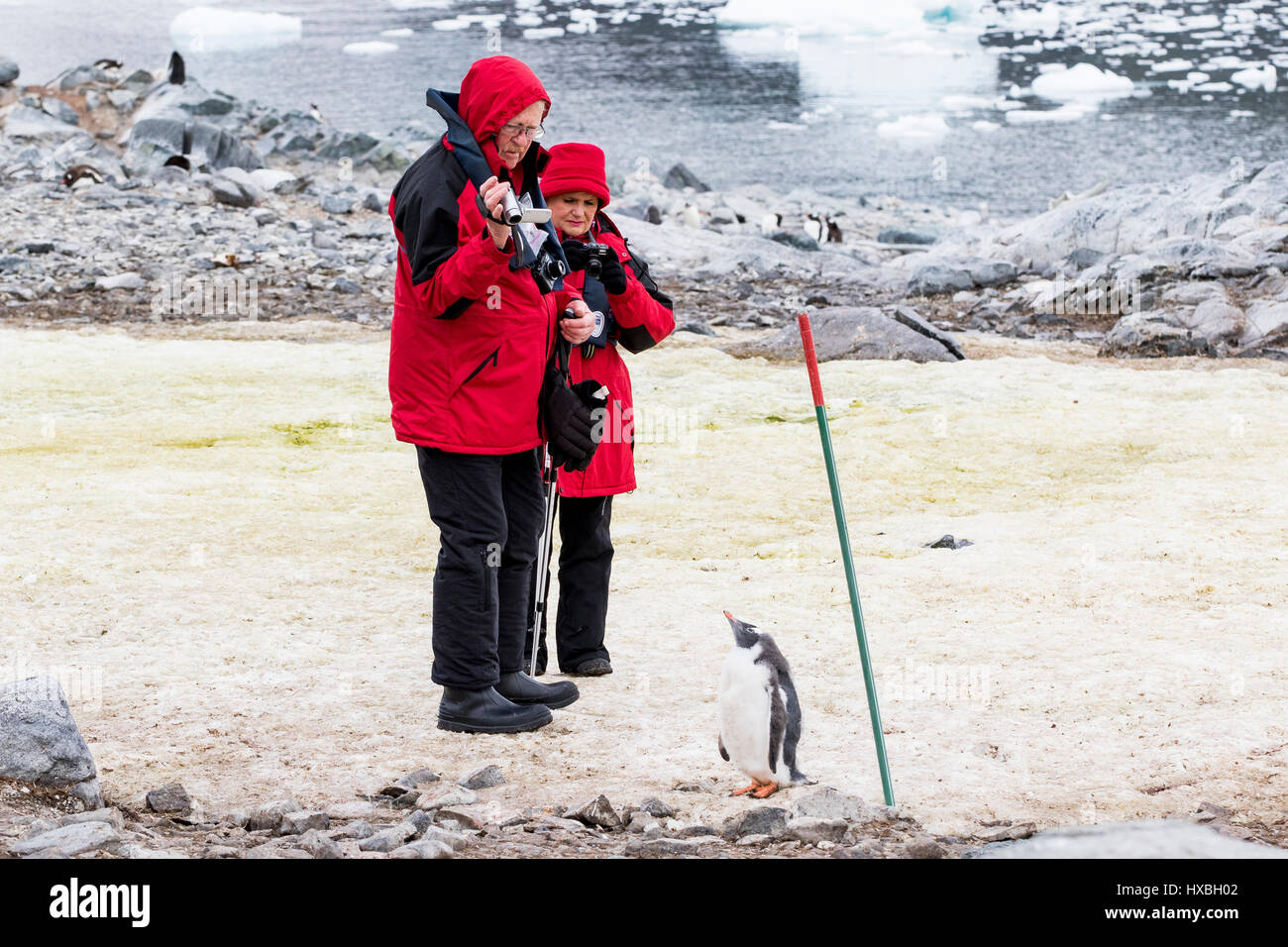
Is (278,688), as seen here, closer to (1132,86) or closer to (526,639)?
(526,639)

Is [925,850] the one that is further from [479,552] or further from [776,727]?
[479,552]

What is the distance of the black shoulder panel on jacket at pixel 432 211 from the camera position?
3969 millimetres

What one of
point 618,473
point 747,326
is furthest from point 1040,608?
point 747,326

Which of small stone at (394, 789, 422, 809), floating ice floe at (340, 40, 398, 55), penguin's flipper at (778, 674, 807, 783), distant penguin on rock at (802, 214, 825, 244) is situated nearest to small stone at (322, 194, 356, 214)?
distant penguin on rock at (802, 214, 825, 244)

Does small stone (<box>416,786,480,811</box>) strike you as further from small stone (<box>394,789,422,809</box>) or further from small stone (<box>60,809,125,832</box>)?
small stone (<box>60,809,125,832</box>)

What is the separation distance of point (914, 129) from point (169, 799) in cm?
4247

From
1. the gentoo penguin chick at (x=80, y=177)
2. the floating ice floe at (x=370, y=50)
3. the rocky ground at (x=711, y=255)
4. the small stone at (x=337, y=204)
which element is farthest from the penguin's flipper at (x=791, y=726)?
the floating ice floe at (x=370, y=50)

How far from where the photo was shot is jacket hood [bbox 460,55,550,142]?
393 centimetres

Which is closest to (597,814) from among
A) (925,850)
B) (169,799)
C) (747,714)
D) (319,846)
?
(747,714)

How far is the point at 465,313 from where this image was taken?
4082mm

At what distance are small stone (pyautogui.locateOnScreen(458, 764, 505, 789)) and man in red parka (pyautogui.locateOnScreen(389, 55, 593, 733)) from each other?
0.37 m

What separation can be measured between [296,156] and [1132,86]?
35.2 metres

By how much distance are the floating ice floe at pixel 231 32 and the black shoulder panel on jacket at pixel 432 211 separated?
70.3m

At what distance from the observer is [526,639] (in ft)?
16.1
